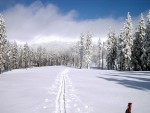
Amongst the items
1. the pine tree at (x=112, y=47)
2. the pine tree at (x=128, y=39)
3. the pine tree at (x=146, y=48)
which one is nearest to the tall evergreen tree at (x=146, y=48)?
the pine tree at (x=146, y=48)

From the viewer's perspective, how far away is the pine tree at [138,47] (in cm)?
5672

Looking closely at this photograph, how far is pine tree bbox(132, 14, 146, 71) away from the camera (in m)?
56.7

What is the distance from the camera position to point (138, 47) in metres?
57.9

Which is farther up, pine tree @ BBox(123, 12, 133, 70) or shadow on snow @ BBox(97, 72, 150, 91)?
pine tree @ BBox(123, 12, 133, 70)

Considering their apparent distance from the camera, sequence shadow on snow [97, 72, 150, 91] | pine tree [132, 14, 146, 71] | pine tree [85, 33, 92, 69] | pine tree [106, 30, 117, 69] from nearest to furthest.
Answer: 1. shadow on snow [97, 72, 150, 91]
2. pine tree [132, 14, 146, 71]
3. pine tree [106, 30, 117, 69]
4. pine tree [85, 33, 92, 69]

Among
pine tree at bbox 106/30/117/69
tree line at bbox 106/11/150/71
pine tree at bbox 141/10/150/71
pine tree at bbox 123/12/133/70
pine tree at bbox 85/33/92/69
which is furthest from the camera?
pine tree at bbox 85/33/92/69

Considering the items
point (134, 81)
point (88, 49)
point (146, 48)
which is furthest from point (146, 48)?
point (88, 49)

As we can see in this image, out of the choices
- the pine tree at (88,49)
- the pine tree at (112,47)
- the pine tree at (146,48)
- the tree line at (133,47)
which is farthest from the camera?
the pine tree at (88,49)

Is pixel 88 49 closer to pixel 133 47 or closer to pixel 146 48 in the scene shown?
pixel 133 47

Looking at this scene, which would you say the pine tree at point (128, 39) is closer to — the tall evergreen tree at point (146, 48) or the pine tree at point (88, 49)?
the tall evergreen tree at point (146, 48)

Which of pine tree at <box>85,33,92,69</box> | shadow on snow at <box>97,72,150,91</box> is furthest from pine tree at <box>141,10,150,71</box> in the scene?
pine tree at <box>85,33,92,69</box>

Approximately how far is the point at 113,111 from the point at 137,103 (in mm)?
3152

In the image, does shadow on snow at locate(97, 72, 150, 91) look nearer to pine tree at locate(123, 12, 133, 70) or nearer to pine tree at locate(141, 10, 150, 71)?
pine tree at locate(141, 10, 150, 71)

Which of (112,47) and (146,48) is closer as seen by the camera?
(146,48)
